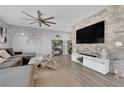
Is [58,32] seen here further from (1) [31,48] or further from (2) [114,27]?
(2) [114,27]

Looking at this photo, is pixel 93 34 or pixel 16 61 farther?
pixel 93 34

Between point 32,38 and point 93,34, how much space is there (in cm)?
563

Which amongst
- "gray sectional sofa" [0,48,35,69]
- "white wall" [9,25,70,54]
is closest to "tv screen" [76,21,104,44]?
"gray sectional sofa" [0,48,35,69]

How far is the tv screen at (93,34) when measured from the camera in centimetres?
375

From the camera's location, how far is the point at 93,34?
4215 millimetres

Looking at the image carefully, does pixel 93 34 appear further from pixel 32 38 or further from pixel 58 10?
pixel 32 38

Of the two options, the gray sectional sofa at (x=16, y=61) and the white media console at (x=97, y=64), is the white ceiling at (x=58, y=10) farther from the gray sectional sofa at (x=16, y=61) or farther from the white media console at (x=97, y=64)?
the gray sectional sofa at (x=16, y=61)

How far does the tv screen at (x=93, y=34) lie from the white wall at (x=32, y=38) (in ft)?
13.4

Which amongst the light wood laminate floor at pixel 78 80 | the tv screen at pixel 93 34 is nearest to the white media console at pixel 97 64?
the light wood laminate floor at pixel 78 80

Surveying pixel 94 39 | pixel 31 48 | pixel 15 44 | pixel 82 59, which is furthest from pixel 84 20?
pixel 15 44

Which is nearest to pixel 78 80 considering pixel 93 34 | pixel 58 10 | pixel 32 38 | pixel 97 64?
pixel 97 64

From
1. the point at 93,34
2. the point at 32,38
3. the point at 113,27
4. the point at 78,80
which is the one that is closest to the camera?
the point at 78,80

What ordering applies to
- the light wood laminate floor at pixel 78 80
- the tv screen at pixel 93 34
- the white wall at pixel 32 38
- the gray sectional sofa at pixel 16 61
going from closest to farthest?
the light wood laminate floor at pixel 78 80, the gray sectional sofa at pixel 16 61, the tv screen at pixel 93 34, the white wall at pixel 32 38
